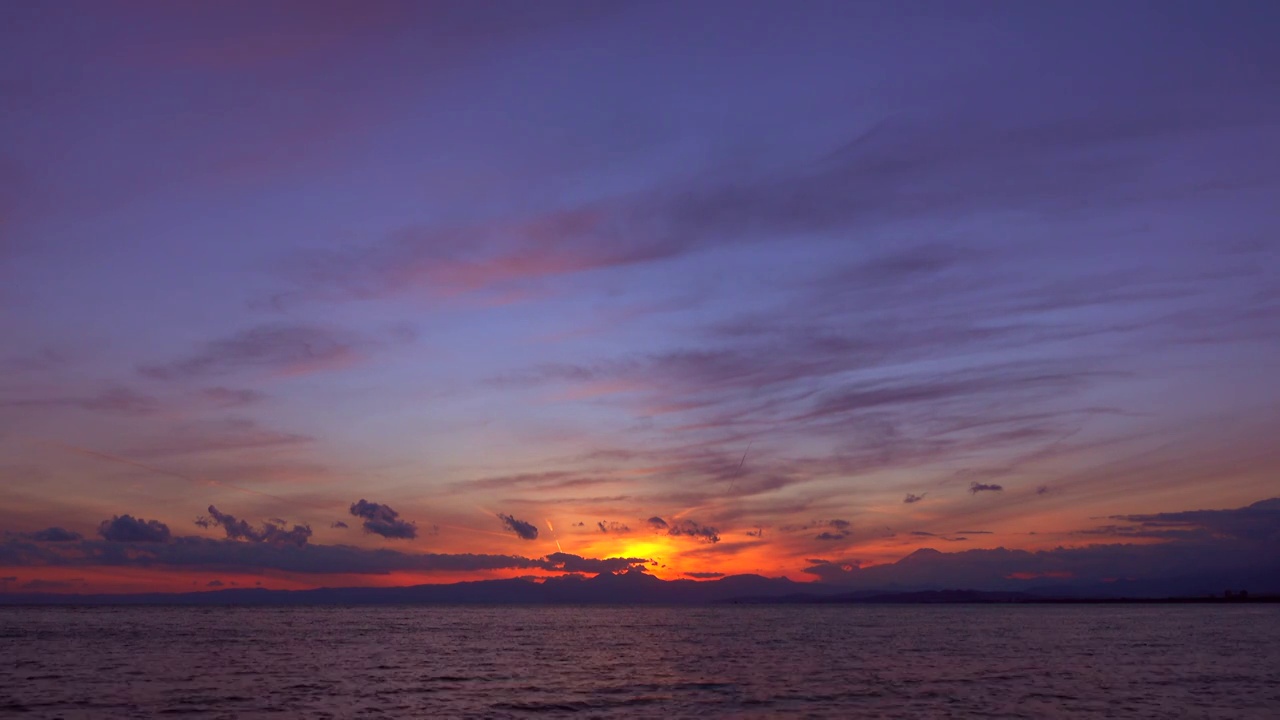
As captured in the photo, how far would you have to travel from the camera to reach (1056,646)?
350 feet

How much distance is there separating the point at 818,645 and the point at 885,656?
74.6 ft

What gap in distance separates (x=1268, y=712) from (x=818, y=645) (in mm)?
66488

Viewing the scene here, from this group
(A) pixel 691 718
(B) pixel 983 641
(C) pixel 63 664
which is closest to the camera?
(A) pixel 691 718

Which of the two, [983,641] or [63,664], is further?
[983,641]

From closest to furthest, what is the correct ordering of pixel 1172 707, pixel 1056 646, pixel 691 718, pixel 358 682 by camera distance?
pixel 691 718 < pixel 1172 707 < pixel 358 682 < pixel 1056 646

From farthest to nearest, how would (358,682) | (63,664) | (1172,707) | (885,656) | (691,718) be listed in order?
(885,656) < (63,664) < (358,682) < (1172,707) < (691,718)

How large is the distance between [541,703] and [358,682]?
1996 centimetres

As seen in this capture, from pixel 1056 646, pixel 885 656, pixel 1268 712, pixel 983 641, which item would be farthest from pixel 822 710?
pixel 983 641

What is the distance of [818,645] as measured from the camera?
113m

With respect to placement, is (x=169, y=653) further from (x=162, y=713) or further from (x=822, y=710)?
(x=822, y=710)

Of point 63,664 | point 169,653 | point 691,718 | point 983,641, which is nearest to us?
point 691,718

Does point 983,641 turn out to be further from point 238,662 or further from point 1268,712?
point 238,662

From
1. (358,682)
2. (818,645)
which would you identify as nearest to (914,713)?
(358,682)

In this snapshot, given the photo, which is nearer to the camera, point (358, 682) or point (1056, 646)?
point (358, 682)
